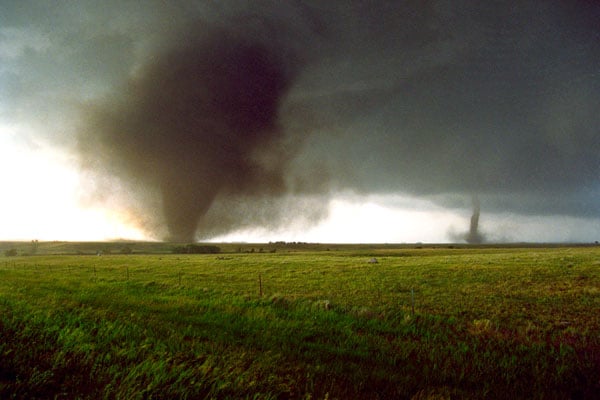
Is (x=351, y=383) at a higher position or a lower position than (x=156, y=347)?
lower

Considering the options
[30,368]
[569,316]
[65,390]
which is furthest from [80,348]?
[569,316]

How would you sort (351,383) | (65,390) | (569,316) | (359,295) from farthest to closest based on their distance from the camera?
1. (359,295)
2. (569,316)
3. (351,383)
4. (65,390)

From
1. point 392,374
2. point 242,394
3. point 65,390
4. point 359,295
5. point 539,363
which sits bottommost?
point 359,295

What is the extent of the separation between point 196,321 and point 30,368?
6139 mm

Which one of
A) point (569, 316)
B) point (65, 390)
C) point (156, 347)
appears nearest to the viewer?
point (65, 390)

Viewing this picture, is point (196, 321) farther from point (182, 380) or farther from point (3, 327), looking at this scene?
point (182, 380)

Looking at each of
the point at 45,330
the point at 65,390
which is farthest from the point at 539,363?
the point at 45,330

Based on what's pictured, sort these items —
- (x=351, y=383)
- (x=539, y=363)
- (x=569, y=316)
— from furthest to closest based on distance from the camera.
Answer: (x=569, y=316) < (x=539, y=363) < (x=351, y=383)

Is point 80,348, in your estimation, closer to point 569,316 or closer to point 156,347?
point 156,347

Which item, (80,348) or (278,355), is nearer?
(80,348)

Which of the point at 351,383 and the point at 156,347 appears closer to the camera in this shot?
the point at 351,383

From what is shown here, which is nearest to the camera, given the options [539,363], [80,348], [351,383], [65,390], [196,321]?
[65,390]

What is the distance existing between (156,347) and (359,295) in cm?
1784

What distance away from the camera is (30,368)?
4109mm
